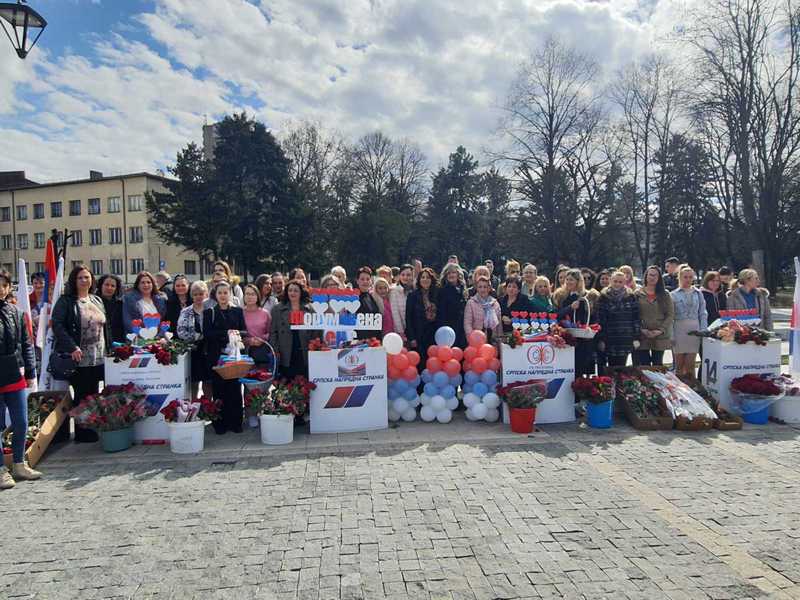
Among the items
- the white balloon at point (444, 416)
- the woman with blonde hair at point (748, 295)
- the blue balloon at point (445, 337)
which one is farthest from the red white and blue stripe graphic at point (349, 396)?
the woman with blonde hair at point (748, 295)

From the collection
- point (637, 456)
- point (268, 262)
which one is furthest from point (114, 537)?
point (268, 262)

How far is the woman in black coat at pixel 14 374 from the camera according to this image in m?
5.08

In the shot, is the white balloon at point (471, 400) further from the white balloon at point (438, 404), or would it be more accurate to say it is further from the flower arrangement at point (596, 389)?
the flower arrangement at point (596, 389)

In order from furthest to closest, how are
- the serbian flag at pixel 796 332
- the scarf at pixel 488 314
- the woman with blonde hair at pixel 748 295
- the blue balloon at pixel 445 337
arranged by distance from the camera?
1. the serbian flag at pixel 796 332
2. the woman with blonde hair at pixel 748 295
3. the scarf at pixel 488 314
4. the blue balloon at pixel 445 337

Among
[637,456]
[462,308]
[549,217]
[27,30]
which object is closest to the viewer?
[637,456]

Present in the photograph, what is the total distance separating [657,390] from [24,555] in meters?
6.79

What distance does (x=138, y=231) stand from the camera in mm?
53656

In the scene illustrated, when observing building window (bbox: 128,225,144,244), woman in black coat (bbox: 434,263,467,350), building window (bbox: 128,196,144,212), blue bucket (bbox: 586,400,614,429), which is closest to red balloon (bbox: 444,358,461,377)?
woman in black coat (bbox: 434,263,467,350)

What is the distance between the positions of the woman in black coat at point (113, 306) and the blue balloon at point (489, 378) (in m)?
4.83

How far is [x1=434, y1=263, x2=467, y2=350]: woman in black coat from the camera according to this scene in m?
7.94

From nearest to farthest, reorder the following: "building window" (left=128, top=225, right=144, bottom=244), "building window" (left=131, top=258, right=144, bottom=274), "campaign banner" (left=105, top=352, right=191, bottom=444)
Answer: "campaign banner" (left=105, top=352, right=191, bottom=444), "building window" (left=131, top=258, right=144, bottom=274), "building window" (left=128, top=225, right=144, bottom=244)

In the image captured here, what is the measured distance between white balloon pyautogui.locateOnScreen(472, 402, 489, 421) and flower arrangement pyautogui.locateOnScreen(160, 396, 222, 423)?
322cm

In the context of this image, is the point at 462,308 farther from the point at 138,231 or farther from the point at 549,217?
the point at 138,231

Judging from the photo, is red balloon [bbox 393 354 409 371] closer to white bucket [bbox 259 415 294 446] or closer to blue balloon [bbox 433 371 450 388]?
blue balloon [bbox 433 371 450 388]
